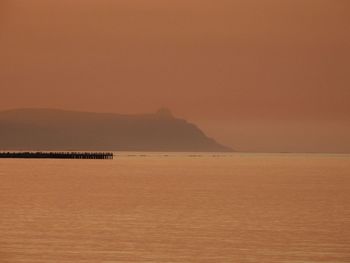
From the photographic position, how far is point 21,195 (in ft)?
198

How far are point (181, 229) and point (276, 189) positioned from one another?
3643cm

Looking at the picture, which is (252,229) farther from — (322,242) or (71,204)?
(71,204)

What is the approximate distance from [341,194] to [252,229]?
28.4 meters

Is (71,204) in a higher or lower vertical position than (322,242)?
higher

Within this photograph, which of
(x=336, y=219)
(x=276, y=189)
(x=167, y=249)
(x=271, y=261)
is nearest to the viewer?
(x=271, y=261)

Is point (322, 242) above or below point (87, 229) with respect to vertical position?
below

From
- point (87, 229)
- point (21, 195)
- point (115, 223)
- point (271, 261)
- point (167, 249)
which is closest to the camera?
point (271, 261)

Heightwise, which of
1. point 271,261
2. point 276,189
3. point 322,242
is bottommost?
point 271,261

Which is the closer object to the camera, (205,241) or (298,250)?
(298,250)

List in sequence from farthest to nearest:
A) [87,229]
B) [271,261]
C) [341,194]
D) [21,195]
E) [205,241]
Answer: [341,194] < [21,195] < [87,229] < [205,241] < [271,261]

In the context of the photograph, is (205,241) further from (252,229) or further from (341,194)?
(341,194)

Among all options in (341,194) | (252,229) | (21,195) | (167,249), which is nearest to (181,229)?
(252,229)

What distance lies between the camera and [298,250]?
Result: 3059 cm

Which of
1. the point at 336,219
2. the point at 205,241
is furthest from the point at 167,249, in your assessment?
the point at 336,219
